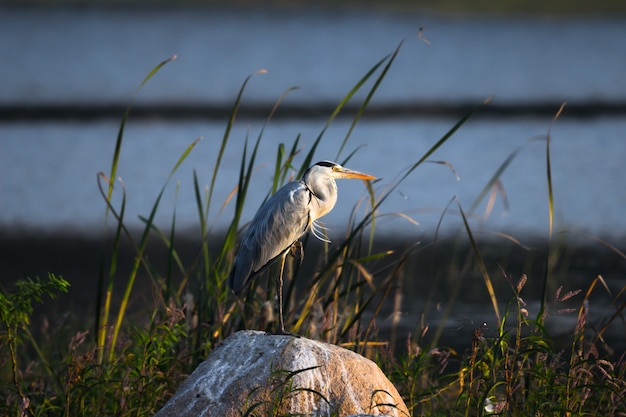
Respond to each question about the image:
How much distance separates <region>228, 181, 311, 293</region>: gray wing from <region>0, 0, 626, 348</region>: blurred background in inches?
23.3

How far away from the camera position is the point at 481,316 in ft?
17.0

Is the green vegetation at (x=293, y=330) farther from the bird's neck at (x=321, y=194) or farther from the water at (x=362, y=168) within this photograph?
the water at (x=362, y=168)

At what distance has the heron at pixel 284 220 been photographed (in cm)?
317

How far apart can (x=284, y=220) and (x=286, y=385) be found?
555mm

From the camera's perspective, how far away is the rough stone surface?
2.87m

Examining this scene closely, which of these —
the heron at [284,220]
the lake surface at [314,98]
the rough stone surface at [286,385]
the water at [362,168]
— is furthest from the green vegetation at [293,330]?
the water at [362,168]

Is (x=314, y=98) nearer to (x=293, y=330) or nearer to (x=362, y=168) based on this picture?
(x=362, y=168)

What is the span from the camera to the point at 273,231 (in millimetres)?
3178

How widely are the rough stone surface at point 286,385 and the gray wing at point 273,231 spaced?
34cm

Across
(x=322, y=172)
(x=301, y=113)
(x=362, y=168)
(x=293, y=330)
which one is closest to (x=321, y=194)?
(x=322, y=172)

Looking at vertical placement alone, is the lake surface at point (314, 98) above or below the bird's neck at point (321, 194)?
below

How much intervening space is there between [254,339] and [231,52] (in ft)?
56.2

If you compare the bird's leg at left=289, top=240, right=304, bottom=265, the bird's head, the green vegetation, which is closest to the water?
the green vegetation

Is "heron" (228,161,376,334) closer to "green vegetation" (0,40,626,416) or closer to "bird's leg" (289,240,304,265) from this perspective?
"bird's leg" (289,240,304,265)
